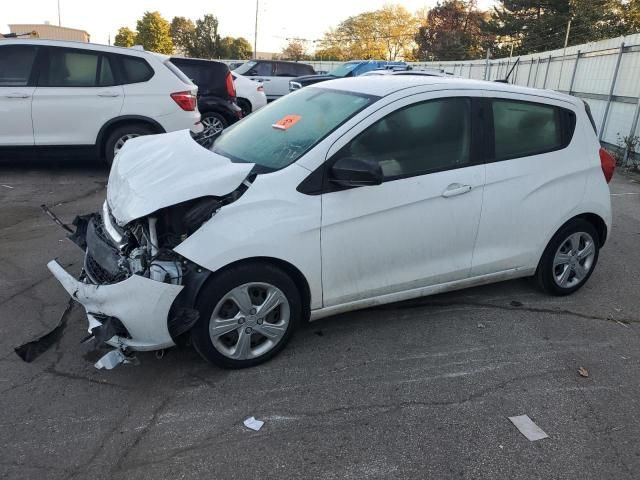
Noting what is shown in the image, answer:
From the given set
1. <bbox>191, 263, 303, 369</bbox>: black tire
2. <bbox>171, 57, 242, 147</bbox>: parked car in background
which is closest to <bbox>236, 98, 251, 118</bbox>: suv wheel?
<bbox>171, 57, 242, 147</bbox>: parked car in background

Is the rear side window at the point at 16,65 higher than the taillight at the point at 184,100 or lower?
higher

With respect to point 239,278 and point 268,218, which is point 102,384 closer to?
point 239,278

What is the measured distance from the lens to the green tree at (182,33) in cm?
6570

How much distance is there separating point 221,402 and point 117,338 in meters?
0.67

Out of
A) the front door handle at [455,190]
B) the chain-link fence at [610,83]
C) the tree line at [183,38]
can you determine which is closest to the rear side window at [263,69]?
the chain-link fence at [610,83]

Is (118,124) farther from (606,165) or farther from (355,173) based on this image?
(606,165)

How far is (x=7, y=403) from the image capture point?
115 inches

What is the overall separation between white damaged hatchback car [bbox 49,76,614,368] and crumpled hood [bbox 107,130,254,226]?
15 mm

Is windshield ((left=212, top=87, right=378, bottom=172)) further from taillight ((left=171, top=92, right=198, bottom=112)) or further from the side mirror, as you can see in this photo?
taillight ((left=171, top=92, right=198, bottom=112))

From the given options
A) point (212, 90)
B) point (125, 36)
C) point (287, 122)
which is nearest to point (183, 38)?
point (125, 36)

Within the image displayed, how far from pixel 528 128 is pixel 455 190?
896 millimetres

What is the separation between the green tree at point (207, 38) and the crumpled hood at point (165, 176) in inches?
2443

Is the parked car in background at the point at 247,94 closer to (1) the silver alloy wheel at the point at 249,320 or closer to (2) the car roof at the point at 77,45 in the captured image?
(2) the car roof at the point at 77,45

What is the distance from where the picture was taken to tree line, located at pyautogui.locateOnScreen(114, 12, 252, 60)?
5788 cm
